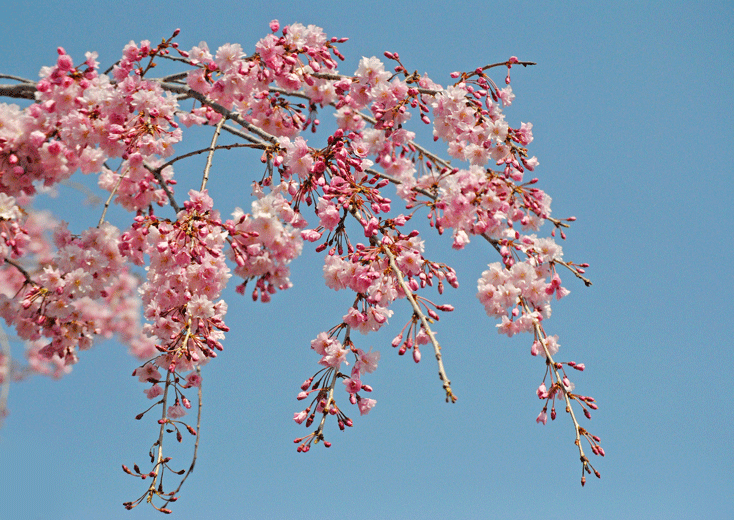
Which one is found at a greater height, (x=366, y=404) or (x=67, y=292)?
(x=67, y=292)

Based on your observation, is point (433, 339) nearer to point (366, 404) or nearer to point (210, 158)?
point (366, 404)

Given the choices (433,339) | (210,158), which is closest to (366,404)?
(433,339)

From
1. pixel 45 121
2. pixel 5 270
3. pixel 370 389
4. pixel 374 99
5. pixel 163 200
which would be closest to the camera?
pixel 370 389

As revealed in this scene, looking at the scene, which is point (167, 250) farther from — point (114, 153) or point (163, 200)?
point (163, 200)

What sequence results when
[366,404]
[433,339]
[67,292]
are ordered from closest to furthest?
[433,339] < [366,404] < [67,292]

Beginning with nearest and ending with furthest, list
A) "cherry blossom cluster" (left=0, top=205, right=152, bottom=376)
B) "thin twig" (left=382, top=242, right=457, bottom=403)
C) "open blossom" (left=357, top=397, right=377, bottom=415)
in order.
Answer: "thin twig" (left=382, top=242, right=457, bottom=403) < "open blossom" (left=357, top=397, right=377, bottom=415) < "cherry blossom cluster" (left=0, top=205, right=152, bottom=376)

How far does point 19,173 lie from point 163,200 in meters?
1.05

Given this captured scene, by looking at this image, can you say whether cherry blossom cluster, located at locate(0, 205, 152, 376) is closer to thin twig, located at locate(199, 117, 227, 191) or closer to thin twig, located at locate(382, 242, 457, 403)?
thin twig, located at locate(199, 117, 227, 191)

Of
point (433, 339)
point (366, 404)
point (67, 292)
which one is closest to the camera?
point (433, 339)

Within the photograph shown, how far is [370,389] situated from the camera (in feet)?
9.92

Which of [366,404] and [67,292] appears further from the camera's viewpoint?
[67,292]

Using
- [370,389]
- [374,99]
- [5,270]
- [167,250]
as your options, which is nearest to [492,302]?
[370,389]

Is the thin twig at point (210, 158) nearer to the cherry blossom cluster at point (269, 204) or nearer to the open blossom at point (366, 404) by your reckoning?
the cherry blossom cluster at point (269, 204)

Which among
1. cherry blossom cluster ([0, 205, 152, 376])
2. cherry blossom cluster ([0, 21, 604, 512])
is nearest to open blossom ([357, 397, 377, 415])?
cherry blossom cluster ([0, 21, 604, 512])
